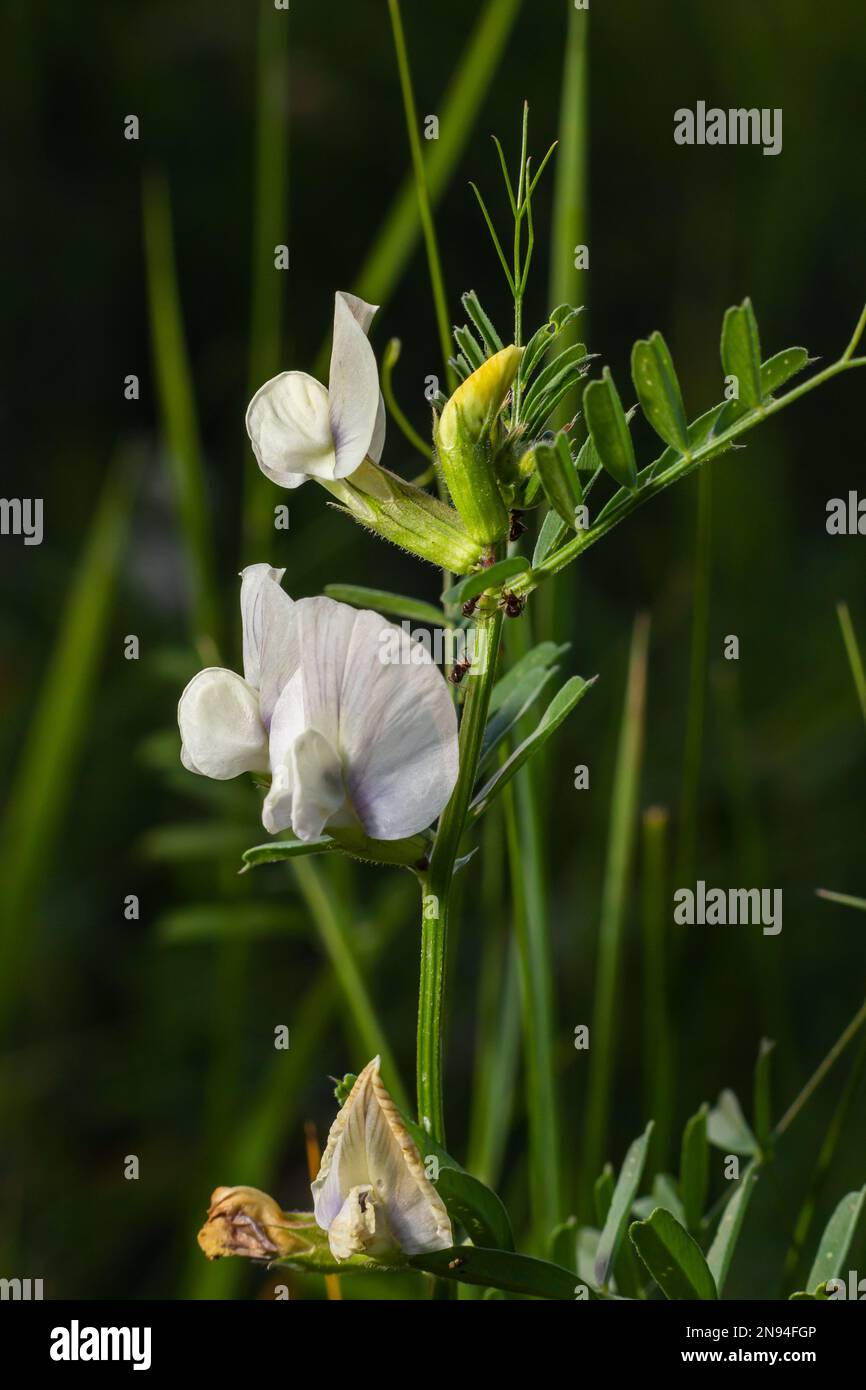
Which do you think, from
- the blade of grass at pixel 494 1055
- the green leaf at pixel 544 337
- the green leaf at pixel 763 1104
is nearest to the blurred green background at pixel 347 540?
the blade of grass at pixel 494 1055

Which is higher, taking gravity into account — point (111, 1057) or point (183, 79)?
point (183, 79)

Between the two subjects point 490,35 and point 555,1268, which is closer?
point 555,1268

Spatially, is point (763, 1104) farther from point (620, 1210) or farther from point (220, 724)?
point (220, 724)

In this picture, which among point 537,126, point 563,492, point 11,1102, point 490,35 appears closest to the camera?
point 563,492

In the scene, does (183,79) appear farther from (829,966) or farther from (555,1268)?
(555,1268)

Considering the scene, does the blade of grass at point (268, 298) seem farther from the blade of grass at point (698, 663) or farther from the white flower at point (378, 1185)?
the white flower at point (378, 1185)

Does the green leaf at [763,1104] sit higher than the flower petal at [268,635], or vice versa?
the flower petal at [268,635]

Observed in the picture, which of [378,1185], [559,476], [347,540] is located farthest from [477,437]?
[347,540]
